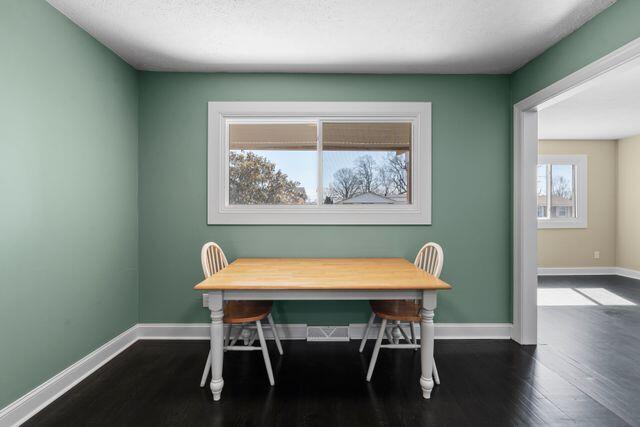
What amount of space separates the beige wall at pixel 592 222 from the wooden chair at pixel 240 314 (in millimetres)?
5534

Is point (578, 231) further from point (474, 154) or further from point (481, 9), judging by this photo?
point (481, 9)

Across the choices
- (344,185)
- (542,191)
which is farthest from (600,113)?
(344,185)

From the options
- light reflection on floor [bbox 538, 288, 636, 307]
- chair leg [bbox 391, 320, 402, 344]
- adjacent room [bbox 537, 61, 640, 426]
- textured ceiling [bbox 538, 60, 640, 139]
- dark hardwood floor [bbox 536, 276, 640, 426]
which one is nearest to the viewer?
dark hardwood floor [bbox 536, 276, 640, 426]

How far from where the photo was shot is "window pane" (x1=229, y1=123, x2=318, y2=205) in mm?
2963

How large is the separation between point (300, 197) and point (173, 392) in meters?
1.82

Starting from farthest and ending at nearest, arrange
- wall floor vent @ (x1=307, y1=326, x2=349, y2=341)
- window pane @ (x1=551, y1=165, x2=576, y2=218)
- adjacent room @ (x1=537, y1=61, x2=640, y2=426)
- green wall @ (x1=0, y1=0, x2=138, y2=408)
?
window pane @ (x1=551, y1=165, x2=576, y2=218)
adjacent room @ (x1=537, y1=61, x2=640, y2=426)
wall floor vent @ (x1=307, y1=326, x2=349, y2=341)
green wall @ (x1=0, y1=0, x2=138, y2=408)

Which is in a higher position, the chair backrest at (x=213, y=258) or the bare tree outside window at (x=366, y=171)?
the bare tree outside window at (x=366, y=171)

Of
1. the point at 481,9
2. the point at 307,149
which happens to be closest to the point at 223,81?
the point at 307,149

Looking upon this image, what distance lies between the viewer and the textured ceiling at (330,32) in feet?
6.43

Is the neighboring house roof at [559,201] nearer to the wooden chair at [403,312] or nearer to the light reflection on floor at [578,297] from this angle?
the light reflection on floor at [578,297]

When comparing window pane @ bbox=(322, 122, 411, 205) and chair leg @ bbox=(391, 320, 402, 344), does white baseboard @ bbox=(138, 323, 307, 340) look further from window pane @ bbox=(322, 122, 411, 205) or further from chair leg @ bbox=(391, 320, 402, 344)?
window pane @ bbox=(322, 122, 411, 205)

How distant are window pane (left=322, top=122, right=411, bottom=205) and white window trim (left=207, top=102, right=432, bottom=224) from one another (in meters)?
0.10

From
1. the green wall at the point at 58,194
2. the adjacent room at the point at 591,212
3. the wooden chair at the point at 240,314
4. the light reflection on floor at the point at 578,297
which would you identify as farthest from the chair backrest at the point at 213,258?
the light reflection on floor at the point at 578,297

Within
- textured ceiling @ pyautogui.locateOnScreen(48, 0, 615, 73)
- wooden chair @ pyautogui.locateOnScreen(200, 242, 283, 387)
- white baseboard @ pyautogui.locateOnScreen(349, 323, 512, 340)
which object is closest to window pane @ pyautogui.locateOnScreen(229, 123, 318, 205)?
textured ceiling @ pyautogui.locateOnScreen(48, 0, 615, 73)
